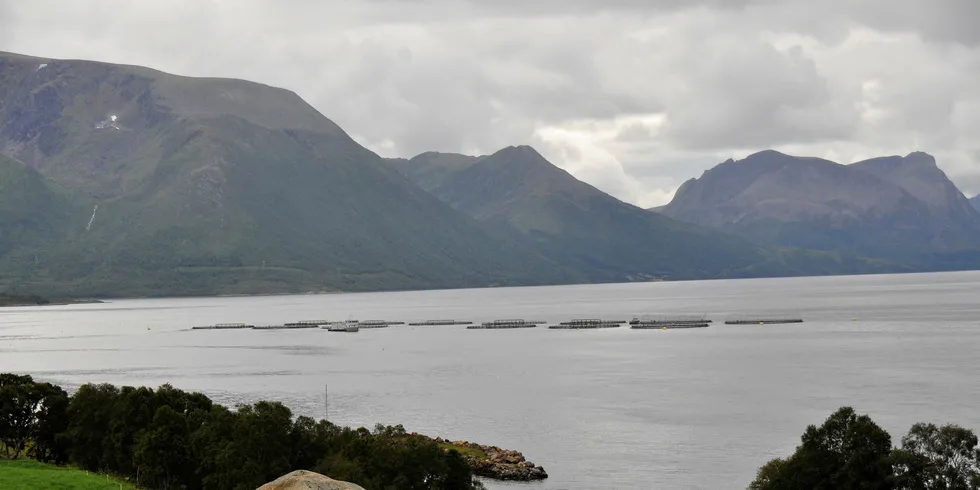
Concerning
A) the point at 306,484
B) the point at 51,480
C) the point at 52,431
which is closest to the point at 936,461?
the point at 306,484

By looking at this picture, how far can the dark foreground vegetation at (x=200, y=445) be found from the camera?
72812mm

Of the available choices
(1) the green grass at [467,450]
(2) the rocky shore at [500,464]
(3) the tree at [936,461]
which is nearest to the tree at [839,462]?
(3) the tree at [936,461]

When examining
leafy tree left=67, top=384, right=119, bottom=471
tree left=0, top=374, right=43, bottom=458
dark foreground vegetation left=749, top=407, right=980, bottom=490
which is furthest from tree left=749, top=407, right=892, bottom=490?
tree left=0, top=374, right=43, bottom=458

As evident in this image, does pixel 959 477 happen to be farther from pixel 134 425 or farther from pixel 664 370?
pixel 664 370

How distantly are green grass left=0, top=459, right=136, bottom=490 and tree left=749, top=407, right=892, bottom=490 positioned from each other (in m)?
46.5

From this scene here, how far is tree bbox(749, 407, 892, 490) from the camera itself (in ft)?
227

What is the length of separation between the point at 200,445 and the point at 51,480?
46.5 ft

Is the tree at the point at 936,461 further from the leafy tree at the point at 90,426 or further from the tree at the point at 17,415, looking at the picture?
the tree at the point at 17,415

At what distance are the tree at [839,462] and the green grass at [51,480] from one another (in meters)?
46.5

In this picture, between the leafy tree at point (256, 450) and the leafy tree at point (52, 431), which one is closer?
the leafy tree at point (256, 450)

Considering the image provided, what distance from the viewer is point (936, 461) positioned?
67375mm

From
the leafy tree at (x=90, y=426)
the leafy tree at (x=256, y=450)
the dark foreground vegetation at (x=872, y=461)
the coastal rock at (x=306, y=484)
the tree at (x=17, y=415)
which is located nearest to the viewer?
the coastal rock at (x=306, y=484)

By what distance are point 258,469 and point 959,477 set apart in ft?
162

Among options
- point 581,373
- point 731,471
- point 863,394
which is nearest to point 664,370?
point 581,373
